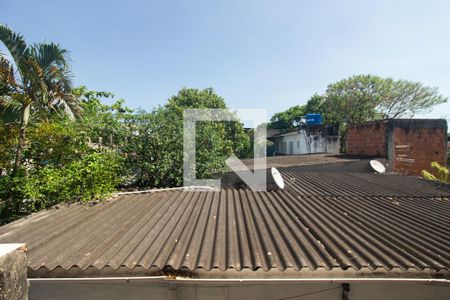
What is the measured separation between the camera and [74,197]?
5352mm

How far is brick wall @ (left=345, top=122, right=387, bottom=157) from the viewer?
12.3 metres

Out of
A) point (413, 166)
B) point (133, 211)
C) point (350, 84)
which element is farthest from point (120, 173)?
point (350, 84)

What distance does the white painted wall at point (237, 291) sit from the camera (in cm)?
270

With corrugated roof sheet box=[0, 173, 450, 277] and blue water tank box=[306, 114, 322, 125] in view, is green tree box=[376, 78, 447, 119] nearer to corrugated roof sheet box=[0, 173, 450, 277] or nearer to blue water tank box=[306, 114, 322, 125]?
blue water tank box=[306, 114, 322, 125]

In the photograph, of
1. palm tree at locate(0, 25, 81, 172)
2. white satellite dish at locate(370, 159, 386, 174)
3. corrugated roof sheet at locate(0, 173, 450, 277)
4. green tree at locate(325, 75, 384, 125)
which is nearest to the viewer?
corrugated roof sheet at locate(0, 173, 450, 277)

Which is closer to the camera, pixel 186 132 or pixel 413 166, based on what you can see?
pixel 186 132

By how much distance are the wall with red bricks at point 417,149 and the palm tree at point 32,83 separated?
47.7 feet

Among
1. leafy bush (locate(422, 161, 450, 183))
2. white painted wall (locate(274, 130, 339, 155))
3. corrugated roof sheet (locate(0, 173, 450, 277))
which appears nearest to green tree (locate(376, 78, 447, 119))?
white painted wall (locate(274, 130, 339, 155))

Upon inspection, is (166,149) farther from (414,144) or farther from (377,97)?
(377,97)

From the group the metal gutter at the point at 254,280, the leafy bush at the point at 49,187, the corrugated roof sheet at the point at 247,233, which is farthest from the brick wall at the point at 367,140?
the leafy bush at the point at 49,187

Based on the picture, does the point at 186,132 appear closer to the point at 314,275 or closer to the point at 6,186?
the point at 6,186

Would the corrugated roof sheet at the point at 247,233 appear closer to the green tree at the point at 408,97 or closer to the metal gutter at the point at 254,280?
the metal gutter at the point at 254,280

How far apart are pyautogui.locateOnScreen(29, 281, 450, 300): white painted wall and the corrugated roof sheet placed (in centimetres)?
39

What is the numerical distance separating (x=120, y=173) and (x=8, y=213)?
299cm
